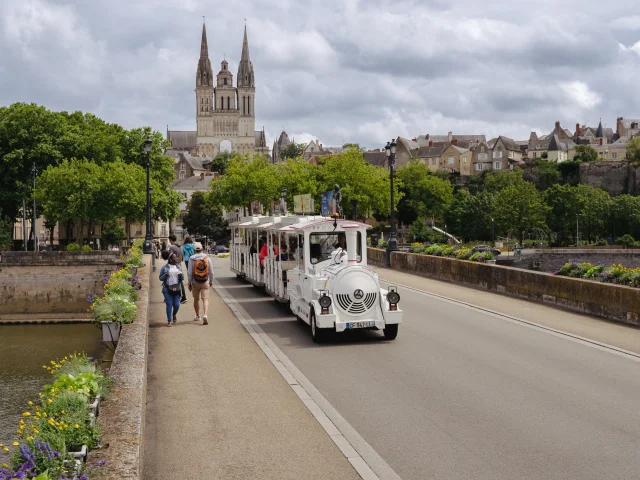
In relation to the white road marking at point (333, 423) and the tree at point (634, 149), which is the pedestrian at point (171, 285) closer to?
the white road marking at point (333, 423)

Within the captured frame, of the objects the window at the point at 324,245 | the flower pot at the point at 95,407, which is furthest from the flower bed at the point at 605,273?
the flower pot at the point at 95,407

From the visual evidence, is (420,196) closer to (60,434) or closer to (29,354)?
(29,354)

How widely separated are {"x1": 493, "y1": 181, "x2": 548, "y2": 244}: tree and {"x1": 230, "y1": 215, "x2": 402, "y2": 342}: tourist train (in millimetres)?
79488

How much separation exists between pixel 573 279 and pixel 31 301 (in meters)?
36.3

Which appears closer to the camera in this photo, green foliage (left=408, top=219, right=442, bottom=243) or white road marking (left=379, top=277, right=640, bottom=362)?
white road marking (left=379, top=277, right=640, bottom=362)

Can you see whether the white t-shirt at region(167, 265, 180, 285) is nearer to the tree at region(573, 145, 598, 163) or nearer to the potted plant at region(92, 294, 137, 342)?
the potted plant at region(92, 294, 137, 342)

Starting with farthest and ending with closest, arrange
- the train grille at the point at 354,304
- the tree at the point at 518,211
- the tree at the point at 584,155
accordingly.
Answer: the tree at the point at 584,155 → the tree at the point at 518,211 → the train grille at the point at 354,304

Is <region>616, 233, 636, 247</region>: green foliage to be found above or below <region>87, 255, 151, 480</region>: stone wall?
above

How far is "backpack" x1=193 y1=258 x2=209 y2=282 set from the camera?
56.7ft

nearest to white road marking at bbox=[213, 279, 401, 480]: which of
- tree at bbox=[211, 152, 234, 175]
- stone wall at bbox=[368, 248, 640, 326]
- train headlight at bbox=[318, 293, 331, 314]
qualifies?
train headlight at bbox=[318, 293, 331, 314]

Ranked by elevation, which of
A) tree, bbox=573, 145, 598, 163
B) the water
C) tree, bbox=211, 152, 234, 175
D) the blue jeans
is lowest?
the water

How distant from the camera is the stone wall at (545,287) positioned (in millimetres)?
17297

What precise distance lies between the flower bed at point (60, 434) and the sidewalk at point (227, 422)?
924mm

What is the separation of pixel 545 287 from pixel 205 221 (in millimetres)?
96948
